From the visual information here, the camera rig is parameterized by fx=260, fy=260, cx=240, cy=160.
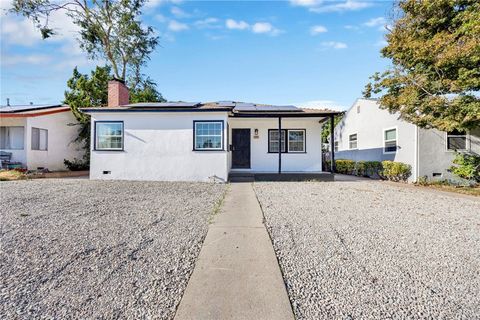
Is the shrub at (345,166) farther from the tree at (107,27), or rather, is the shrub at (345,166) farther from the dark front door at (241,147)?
the tree at (107,27)

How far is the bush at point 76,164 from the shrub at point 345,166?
16620mm

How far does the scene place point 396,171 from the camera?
12.3 meters

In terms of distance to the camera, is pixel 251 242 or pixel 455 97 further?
pixel 455 97

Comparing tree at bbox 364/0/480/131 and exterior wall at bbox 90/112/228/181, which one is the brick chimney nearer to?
exterior wall at bbox 90/112/228/181

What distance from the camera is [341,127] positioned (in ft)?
66.9

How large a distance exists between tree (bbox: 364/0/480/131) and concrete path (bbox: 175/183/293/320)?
869 cm

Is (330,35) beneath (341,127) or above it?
above

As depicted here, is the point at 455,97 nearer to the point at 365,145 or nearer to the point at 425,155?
the point at 425,155

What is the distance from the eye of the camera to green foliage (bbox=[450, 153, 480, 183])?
10.6 metres

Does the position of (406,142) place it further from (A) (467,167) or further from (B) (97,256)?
(B) (97,256)

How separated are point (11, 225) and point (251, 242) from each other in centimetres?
441

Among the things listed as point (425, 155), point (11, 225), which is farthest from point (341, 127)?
point (11, 225)

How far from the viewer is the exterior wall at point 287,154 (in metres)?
13.5

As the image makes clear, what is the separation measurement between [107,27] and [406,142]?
915 inches
